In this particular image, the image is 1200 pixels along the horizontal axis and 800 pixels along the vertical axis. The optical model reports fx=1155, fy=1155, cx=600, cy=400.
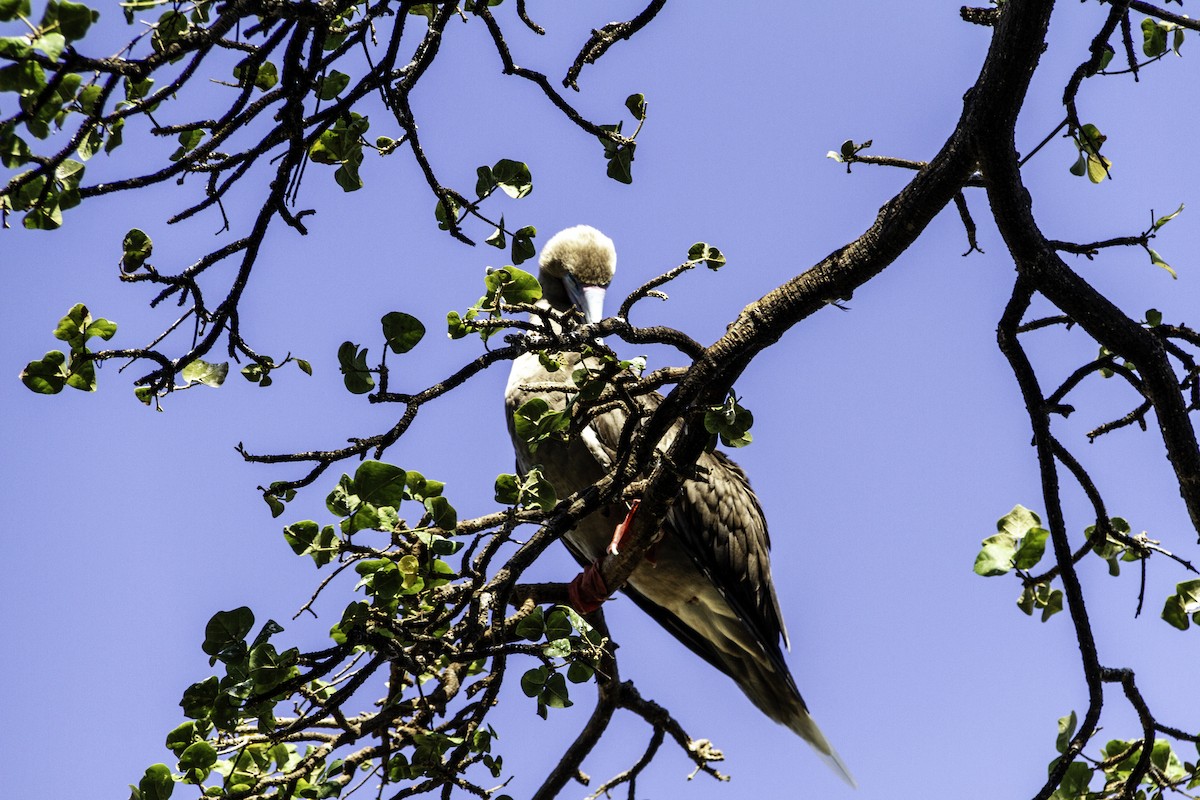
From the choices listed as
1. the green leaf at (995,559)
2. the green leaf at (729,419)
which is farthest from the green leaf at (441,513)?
the green leaf at (995,559)

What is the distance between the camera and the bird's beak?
690 centimetres

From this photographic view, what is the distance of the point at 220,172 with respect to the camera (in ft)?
9.48

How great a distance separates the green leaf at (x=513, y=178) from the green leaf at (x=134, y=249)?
832mm

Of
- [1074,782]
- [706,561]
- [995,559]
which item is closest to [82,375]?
[995,559]

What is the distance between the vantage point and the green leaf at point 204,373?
9.66ft

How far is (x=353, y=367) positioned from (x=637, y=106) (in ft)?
3.81

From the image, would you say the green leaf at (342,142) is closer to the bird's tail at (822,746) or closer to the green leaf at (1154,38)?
the green leaf at (1154,38)

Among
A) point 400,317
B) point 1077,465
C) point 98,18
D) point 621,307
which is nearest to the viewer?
point 98,18

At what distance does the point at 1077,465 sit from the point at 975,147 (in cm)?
101

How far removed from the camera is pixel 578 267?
709 cm

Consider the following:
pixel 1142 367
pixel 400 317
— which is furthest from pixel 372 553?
pixel 1142 367

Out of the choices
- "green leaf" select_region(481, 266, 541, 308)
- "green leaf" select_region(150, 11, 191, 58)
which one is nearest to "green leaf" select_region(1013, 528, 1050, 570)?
"green leaf" select_region(481, 266, 541, 308)

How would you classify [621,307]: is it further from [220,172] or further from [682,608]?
[682,608]

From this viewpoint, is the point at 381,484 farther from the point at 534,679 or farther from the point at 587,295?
the point at 587,295
